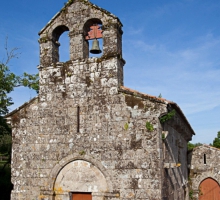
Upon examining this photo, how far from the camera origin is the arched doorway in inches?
551

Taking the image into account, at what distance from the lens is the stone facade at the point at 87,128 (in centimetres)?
739

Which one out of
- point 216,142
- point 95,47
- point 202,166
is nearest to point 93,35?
point 95,47

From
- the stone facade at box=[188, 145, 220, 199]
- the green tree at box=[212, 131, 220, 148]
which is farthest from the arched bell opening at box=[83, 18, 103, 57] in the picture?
the green tree at box=[212, 131, 220, 148]

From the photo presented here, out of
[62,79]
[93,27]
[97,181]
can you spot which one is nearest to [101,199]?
[97,181]

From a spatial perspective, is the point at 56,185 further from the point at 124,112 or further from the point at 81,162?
the point at 124,112

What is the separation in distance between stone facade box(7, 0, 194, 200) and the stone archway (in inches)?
1.1

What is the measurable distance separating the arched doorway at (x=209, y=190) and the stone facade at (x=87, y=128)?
6.16 m

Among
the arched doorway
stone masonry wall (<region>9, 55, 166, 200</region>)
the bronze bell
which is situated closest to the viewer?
stone masonry wall (<region>9, 55, 166, 200</region>)

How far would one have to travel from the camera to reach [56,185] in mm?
8156

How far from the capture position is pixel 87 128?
8008 mm

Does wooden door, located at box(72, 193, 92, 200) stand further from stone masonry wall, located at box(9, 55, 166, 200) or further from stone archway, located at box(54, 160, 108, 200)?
stone masonry wall, located at box(9, 55, 166, 200)

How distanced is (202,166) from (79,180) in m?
8.70

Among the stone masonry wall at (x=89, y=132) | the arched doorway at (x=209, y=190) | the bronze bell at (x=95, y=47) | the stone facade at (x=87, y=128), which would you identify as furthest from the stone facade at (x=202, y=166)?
the bronze bell at (x=95, y=47)

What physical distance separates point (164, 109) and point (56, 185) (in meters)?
3.95
